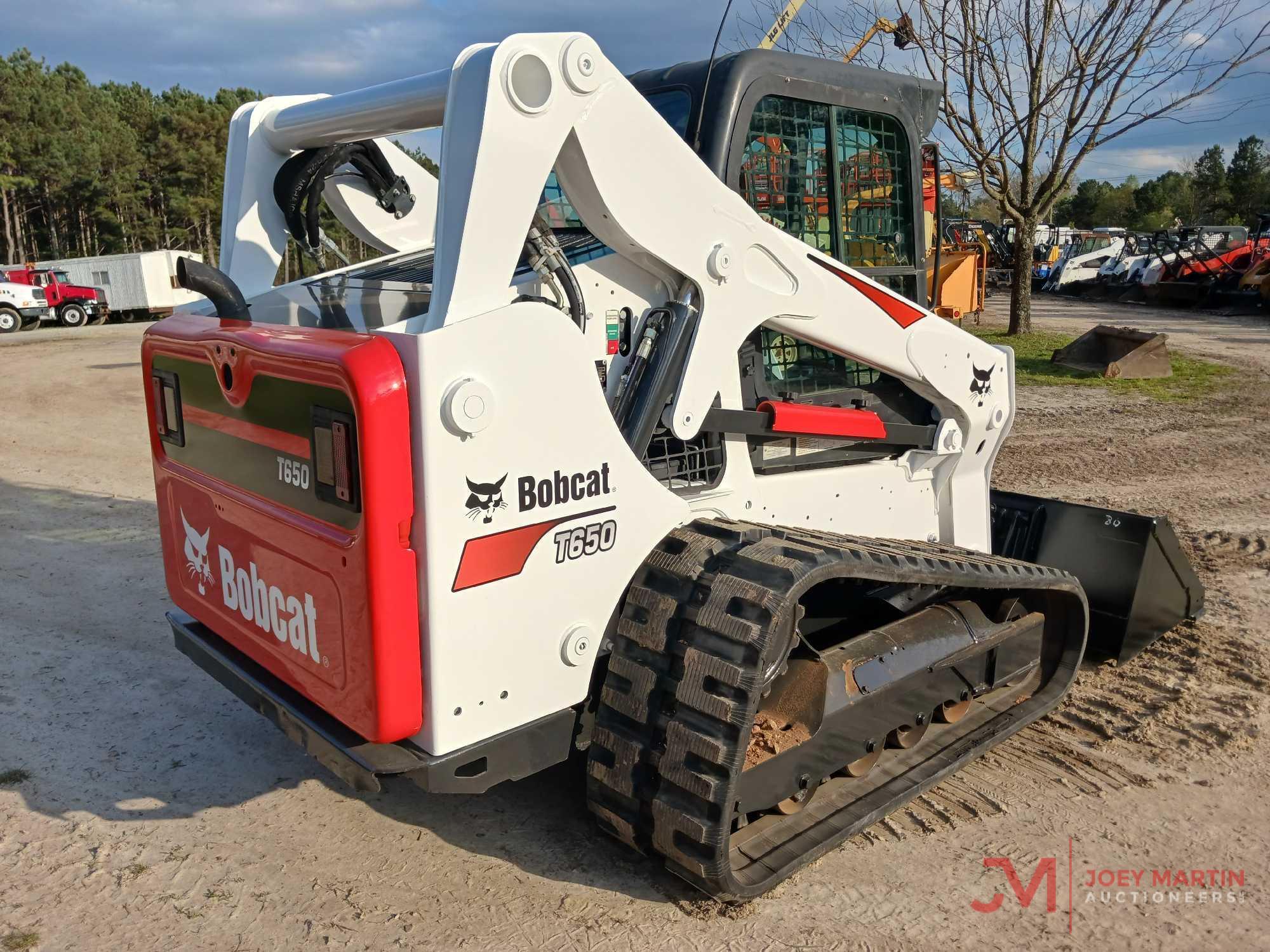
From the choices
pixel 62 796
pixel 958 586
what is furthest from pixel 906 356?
pixel 62 796

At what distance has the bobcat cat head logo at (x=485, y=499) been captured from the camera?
2.36 meters

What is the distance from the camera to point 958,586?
3285mm

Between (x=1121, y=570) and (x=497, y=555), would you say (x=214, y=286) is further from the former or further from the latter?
(x=1121, y=570)

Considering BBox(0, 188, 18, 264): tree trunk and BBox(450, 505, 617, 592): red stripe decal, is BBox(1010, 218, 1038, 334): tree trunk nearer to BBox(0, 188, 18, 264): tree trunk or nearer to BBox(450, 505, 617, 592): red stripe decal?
BBox(450, 505, 617, 592): red stripe decal

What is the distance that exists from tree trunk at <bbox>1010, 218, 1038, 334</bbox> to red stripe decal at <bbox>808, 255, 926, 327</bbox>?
44.4 ft

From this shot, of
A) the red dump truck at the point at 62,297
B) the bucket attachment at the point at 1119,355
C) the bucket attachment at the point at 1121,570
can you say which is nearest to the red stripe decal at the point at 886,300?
the bucket attachment at the point at 1121,570

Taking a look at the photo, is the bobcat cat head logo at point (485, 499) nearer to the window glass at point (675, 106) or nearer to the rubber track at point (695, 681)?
the rubber track at point (695, 681)

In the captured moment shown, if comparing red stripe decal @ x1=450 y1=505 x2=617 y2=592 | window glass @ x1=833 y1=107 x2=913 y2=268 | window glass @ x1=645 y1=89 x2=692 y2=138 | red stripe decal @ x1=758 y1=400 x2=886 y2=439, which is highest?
window glass @ x1=645 y1=89 x2=692 y2=138

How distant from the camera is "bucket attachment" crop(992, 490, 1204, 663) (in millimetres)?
4391

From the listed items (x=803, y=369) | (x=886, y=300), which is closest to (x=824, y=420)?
(x=803, y=369)

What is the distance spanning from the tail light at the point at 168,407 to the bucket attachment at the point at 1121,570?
3725 mm

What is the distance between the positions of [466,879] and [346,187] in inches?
105

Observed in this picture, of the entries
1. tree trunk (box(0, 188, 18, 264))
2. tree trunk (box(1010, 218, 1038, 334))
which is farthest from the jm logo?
tree trunk (box(0, 188, 18, 264))

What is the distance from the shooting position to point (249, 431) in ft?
9.23
